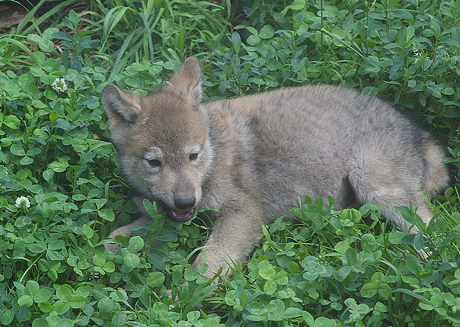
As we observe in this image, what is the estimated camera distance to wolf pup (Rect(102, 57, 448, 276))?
384 cm

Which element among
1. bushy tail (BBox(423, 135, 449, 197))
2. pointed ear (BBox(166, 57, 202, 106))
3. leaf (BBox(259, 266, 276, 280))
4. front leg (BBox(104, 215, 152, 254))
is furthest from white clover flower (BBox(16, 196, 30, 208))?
bushy tail (BBox(423, 135, 449, 197))

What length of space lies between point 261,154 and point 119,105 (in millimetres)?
1169

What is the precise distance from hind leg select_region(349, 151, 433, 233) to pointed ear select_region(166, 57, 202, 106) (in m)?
1.35

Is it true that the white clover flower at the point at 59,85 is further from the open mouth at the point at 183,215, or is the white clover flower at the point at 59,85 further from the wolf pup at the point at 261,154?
the open mouth at the point at 183,215

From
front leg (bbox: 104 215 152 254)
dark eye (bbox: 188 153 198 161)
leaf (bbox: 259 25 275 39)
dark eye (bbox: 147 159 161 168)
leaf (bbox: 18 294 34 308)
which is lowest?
front leg (bbox: 104 215 152 254)

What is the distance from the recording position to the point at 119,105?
3.88m

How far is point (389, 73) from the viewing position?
15.5 ft

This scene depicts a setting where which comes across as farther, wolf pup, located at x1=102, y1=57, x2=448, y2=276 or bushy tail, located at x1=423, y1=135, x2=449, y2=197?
bushy tail, located at x1=423, y1=135, x2=449, y2=197

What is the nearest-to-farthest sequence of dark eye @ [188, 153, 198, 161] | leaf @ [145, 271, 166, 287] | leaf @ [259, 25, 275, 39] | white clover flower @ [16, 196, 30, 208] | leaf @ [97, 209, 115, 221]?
leaf @ [145, 271, 166, 287] < white clover flower @ [16, 196, 30, 208] < leaf @ [97, 209, 115, 221] < dark eye @ [188, 153, 198, 161] < leaf @ [259, 25, 275, 39]

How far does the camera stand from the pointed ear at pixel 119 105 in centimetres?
383

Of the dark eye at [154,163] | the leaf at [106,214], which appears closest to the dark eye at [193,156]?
the dark eye at [154,163]

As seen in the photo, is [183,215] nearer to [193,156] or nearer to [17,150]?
[193,156]

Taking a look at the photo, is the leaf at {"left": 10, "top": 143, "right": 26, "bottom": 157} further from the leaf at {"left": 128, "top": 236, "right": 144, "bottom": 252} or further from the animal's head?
the leaf at {"left": 128, "top": 236, "right": 144, "bottom": 252}

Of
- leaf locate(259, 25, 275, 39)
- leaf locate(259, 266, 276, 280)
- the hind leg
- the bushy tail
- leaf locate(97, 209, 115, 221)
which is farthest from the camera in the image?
leaf locate(259, 25, 275, 39)
